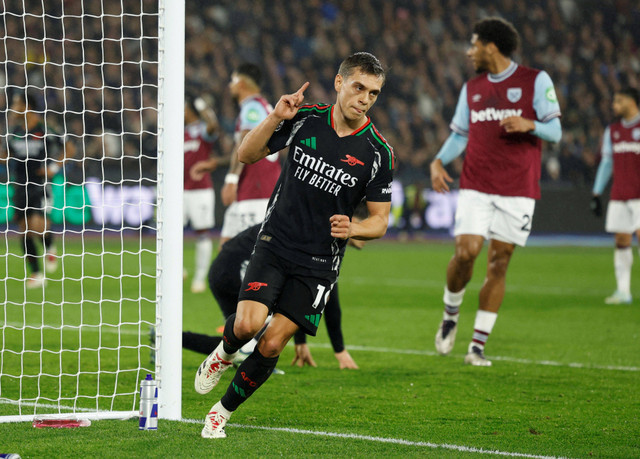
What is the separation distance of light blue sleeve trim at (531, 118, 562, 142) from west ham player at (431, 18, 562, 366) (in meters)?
0.09

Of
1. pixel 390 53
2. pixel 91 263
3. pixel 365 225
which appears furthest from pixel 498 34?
pixel 390 53

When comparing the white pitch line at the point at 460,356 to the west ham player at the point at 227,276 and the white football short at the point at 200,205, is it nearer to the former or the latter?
the west ham player at the point at 227,276

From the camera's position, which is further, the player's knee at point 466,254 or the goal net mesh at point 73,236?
the player's knee at point 466,254

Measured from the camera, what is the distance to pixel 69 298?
1026cm

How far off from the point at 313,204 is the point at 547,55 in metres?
22.3

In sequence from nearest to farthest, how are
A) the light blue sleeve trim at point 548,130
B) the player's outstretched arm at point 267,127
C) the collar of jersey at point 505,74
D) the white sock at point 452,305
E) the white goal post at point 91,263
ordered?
the player's outstretched arm at point 267,127 → the white goal post at point 91,263 → the light blue sleeve trim at point 548,130 → the collar of jersey at point 505,74 → the white sock at point 452,305

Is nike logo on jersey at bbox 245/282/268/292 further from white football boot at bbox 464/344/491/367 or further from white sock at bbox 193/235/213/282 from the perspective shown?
white sock at bbox 193/235/213/282

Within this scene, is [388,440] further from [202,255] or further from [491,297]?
[202,255]

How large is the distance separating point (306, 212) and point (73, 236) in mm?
16359

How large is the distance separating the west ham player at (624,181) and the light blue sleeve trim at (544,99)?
183 inches

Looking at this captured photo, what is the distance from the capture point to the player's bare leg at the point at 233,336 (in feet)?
13.9

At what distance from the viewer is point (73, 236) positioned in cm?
1980

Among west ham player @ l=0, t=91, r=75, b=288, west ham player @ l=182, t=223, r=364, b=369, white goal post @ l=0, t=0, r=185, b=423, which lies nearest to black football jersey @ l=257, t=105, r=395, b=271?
white goal post @ l=0, t=0, r=185, b=423

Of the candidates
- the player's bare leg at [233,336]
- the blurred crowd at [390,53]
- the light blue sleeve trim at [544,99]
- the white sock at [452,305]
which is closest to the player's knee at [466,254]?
the white sock at [452,305]
